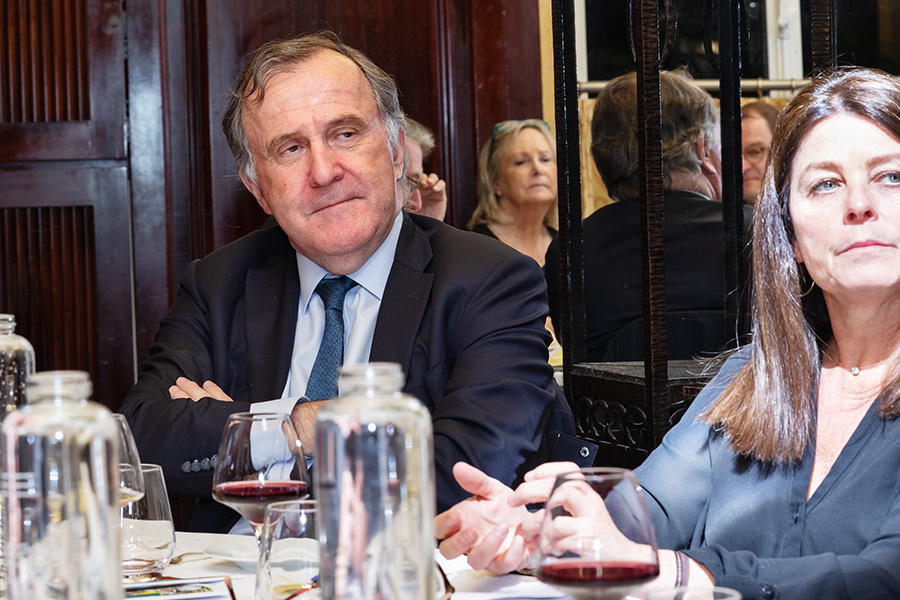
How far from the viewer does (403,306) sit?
194 cm

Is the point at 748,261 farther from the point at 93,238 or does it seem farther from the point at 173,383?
the point at 93,238

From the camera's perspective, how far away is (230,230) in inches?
132

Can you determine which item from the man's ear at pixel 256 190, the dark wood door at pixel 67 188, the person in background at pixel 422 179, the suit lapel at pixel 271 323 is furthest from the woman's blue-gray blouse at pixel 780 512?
the dark wood door at pixel 67 188

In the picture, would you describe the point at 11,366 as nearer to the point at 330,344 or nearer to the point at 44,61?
the point at 330,344

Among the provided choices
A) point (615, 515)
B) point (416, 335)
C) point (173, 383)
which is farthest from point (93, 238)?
point (615, 515)

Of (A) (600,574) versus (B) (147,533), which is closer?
(A) (600,574)

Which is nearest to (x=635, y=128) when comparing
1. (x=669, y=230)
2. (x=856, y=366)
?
(x=669, y=230)

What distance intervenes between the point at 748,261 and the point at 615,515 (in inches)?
66.9

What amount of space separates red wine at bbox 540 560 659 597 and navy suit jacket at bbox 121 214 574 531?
82cm

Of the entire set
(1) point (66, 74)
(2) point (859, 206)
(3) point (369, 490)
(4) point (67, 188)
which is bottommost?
(3) point (369, 490)

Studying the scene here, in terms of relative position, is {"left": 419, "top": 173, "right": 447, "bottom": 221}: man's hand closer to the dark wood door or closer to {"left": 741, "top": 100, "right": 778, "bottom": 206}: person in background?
the dark wood door

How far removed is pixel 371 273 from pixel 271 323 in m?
0.23

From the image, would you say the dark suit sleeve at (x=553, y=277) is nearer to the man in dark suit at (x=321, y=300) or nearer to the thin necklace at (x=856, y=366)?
the man in dark suit at (x=321, y=300)

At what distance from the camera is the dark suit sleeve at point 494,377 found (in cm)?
168
